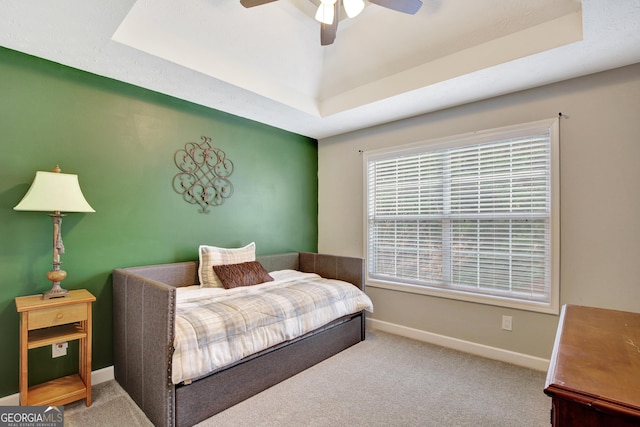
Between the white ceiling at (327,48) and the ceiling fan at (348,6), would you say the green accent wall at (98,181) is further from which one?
the ceiling fan at (348,6)

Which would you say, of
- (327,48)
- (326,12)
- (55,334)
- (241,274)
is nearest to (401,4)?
(326,12)

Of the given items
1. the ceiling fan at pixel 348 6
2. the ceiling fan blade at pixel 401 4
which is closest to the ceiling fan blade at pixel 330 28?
the ceiling fan at pixel 348 6

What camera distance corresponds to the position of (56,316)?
1.94 metres

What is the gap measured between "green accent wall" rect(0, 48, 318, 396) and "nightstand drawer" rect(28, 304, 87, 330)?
1.15 ft

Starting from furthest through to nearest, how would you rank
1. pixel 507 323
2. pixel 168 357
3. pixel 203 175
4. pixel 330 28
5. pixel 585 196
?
pixel 203 175 < pixel 507 323 < pixel 585 196 < pixel 330 28 < pixel 168 357

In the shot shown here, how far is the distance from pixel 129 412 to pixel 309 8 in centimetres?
322

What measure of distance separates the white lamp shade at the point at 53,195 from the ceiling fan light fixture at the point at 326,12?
1.90 meters

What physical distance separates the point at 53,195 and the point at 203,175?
4.10 feet

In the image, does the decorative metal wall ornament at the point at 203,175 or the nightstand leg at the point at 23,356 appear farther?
the decorative metal wall ornament at the point at 203,175

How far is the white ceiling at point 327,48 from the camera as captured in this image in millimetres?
1880

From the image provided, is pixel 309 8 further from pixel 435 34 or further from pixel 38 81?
pixel 38 81

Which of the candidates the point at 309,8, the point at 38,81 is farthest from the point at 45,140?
the point at 309,8

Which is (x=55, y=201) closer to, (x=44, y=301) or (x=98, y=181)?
(x=98, y=181)

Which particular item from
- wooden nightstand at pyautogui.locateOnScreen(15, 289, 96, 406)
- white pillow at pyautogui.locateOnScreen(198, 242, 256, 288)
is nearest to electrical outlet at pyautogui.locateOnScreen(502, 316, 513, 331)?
white pillow at pyautogui.locateOnScreen(198, 242, 256, 288)
